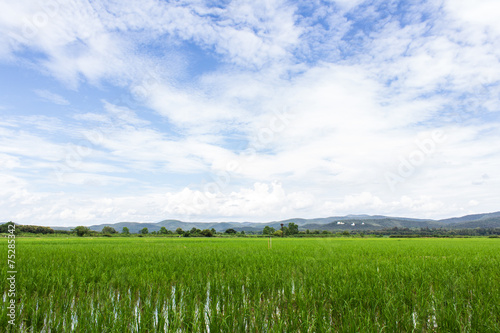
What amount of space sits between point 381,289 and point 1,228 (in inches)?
2540

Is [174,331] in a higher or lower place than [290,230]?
higher

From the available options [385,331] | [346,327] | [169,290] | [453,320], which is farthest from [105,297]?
[453,320]

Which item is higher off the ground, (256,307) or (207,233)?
(256,307)

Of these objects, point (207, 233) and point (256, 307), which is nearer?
point (256, 307)

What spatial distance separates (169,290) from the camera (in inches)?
168

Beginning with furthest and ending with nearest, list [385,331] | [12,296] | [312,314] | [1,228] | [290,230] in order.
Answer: [290,230], [1,228], [12,296], [312,314], [385,331]

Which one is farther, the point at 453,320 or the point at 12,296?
the point at 12,296

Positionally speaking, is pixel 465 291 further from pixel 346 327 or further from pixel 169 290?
pixel 169 290

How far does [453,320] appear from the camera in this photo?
2.83m

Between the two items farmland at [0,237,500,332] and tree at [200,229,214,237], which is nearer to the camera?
farmland at [0,237,500,332]

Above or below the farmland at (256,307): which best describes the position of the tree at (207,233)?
below

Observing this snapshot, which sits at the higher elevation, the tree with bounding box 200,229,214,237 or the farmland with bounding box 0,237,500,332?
the farmland with bounding box 0,237,500,332

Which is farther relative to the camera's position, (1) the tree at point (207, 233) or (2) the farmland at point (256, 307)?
(1) the tree at point (207, 233)

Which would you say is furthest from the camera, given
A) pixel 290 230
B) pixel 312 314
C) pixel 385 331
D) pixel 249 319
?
pixel 290 230
